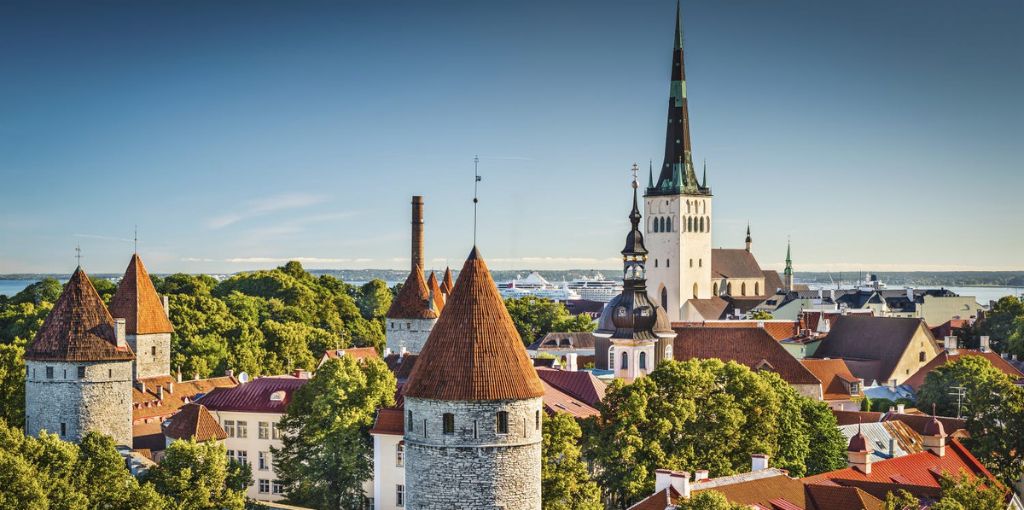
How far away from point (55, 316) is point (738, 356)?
114ft

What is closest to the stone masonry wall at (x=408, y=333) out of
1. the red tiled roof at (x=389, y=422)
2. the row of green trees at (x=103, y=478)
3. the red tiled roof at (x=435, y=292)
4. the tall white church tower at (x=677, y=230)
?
the red tiled roof at (x=435, y=292)

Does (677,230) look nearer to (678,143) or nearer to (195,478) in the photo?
(678,143)

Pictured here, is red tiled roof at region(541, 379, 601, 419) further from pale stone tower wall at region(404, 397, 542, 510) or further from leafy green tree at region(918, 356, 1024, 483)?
pale stone tower wall at region(404, 397, 542, 510)

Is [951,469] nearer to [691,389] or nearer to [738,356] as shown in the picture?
[691,389]

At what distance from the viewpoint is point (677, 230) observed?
125 m

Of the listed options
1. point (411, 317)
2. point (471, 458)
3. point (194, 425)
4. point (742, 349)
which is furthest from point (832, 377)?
point (471, 458)

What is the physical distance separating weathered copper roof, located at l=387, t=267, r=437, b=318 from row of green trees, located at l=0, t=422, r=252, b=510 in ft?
101

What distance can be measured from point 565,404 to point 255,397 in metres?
13.0

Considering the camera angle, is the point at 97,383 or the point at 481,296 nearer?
the point at 481,296

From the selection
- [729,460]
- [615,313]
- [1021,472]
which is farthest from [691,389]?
[615,313]

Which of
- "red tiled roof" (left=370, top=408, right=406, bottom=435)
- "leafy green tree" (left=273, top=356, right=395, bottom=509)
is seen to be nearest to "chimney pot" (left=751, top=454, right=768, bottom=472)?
"red tiled roof" (left=370, top=408, right=406, bottom=435)

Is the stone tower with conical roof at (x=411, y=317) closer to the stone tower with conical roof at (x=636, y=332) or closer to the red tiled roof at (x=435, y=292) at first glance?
the red tiled roof at (x=435, y=292)

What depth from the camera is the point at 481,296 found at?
95.8 feet

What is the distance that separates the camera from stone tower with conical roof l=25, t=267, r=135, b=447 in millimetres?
48719
